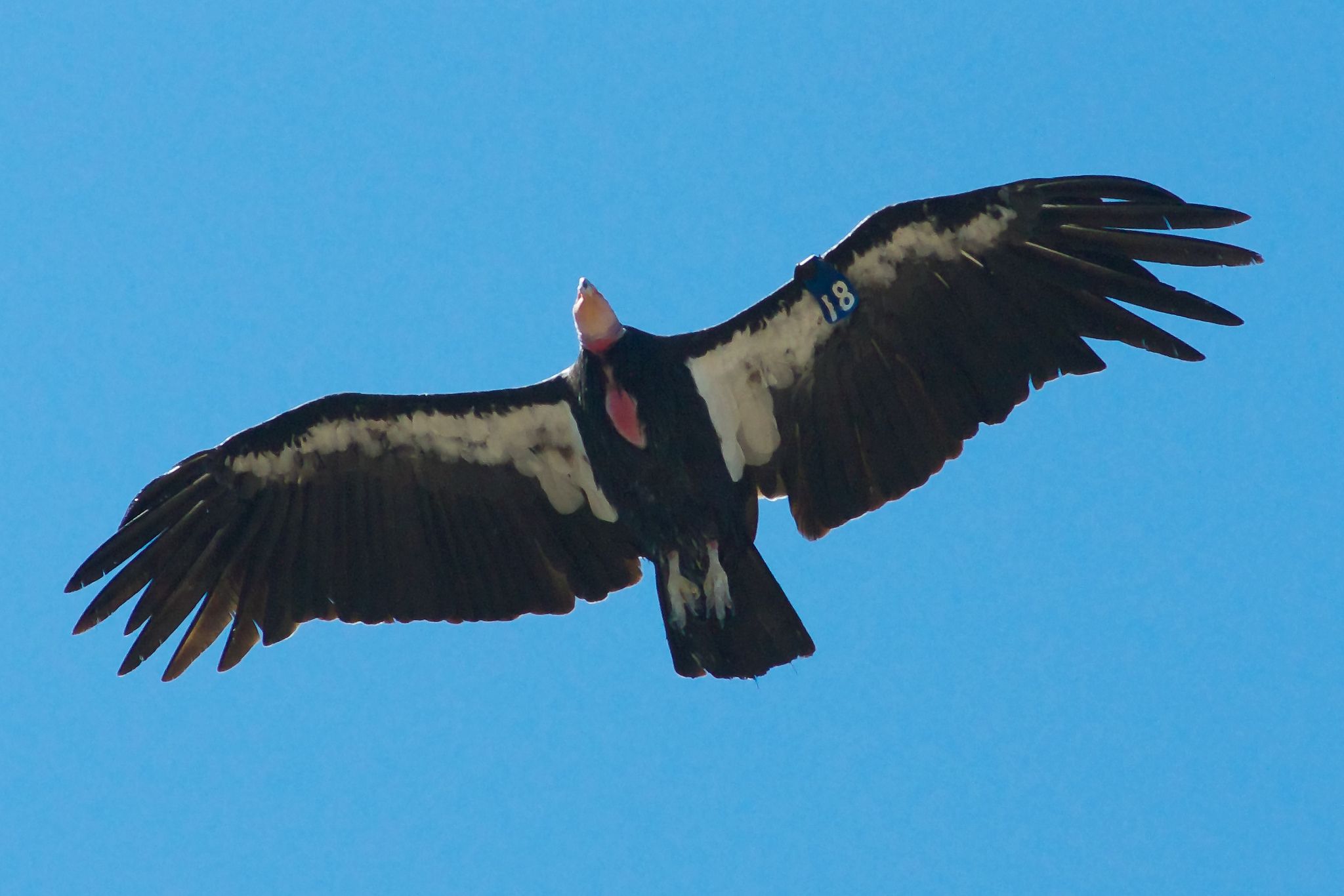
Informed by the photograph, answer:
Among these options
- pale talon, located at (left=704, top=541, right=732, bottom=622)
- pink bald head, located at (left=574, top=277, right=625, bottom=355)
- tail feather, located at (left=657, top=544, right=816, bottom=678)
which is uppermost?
pink bald head, located at (left=574, top=277, right=625, bottom=355)

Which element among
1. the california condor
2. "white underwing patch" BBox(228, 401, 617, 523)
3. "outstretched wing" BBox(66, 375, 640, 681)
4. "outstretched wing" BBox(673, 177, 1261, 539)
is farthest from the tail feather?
"white underwing patch" BBox(228, 401, 617, 523)

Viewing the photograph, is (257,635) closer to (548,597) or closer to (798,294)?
(548,597)

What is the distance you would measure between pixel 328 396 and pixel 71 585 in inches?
78.3

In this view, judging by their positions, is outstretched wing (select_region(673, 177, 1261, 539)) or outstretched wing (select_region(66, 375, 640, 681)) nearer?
outstretched wing (select_region(673, 177, 1261, 539))

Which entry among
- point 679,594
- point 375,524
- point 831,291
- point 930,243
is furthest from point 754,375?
point 375,524

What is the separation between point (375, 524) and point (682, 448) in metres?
2.26

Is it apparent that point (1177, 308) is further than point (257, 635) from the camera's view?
No

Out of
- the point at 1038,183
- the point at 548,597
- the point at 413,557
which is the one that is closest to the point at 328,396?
the point at 413,557

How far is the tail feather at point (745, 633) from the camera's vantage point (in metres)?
10.1

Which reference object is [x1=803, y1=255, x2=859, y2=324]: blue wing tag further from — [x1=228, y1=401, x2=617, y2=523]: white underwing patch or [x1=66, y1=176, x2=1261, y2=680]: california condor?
[x1=228, y1=401, x2=617, y2=523]: white underwing patch

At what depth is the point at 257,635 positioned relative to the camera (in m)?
11.0

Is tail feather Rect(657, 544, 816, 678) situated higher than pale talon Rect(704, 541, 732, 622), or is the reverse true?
pale talon Rect(704, 541, 732, 622)

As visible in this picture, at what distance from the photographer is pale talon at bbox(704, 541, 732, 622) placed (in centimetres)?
1021

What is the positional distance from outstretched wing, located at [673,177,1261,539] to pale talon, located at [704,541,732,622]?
711mm
